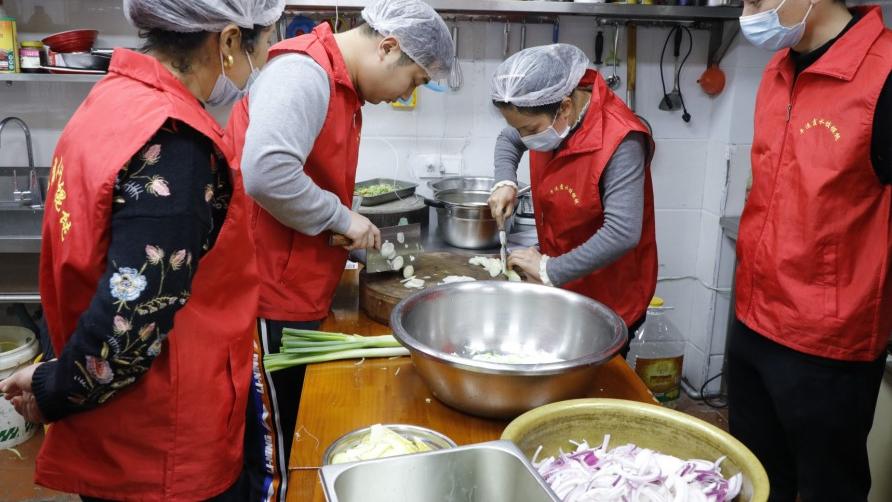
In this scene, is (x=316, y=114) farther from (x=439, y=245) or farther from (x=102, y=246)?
(x=439, y=245)

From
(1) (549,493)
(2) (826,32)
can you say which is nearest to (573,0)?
(2) (826,32)

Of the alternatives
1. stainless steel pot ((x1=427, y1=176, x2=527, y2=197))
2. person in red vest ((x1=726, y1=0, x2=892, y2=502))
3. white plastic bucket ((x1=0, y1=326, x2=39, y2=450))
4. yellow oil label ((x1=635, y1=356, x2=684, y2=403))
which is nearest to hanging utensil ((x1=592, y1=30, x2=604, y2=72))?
stainless steel pot ((x1=427, y1=176, x2=527, y2=197))

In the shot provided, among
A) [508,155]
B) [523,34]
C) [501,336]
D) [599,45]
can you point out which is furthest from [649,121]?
[501,336]

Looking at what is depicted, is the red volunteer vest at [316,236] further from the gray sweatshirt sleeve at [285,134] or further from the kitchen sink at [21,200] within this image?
the kitchen sink at [21,200]

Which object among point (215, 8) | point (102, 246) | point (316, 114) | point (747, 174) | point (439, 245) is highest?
point (215, 8)

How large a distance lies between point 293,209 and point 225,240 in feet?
1.60

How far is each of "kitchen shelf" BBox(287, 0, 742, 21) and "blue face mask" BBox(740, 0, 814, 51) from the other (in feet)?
3.90

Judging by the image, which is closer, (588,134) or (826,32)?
(826,32)

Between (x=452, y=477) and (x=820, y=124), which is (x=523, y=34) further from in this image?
(x=452, y=477)

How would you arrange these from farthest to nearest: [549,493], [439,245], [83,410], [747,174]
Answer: [747,174]
[439,245]
[83,410]
[549,493]

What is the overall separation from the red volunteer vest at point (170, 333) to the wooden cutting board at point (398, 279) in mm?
585

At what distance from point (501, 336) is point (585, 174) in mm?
584

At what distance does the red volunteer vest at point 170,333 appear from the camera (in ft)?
3.27

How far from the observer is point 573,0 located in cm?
297
